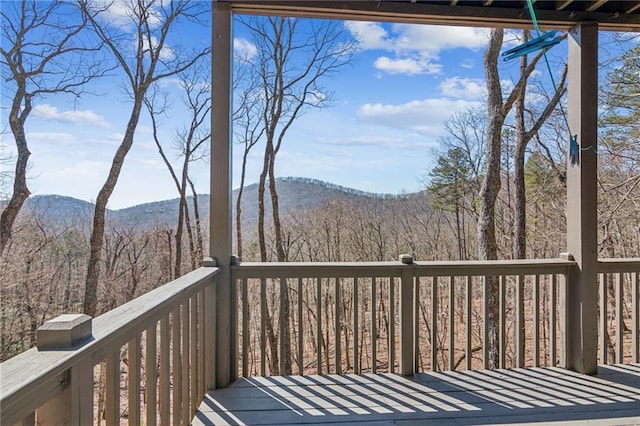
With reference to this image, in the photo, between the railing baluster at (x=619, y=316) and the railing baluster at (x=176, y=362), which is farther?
the railing baluster at (x=619, y=316)

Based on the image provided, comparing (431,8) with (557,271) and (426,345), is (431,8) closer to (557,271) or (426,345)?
(557,271)

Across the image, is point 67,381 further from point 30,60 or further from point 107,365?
point 30,60

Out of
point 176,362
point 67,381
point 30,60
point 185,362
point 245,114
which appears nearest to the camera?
point 67,381

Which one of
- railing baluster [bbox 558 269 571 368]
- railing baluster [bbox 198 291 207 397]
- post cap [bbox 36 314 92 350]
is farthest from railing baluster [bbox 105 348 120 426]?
railing baluster [bbox 558 269 571 368]

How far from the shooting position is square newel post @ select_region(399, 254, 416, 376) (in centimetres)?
283

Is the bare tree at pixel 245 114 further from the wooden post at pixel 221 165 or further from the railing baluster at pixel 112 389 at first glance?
the railing baluster at pixel 112 389

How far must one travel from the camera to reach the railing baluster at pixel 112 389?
1214 millimetres

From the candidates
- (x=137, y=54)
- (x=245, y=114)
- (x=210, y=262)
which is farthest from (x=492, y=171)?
(x=137, y=54)

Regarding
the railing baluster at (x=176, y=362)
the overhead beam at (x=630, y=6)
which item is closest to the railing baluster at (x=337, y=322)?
the railing baluster at (x=176, y=362)

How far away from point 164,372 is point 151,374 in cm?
20

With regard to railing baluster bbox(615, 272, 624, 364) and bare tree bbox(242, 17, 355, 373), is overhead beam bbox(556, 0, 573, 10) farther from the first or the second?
bare tree bbox(242, 17, 355, 373)

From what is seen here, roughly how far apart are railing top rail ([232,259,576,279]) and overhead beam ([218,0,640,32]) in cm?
186

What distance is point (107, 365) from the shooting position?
1.21 m

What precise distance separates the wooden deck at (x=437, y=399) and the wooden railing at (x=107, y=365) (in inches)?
17.0
